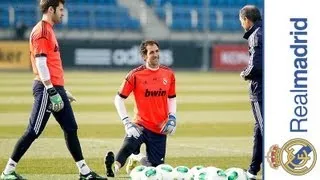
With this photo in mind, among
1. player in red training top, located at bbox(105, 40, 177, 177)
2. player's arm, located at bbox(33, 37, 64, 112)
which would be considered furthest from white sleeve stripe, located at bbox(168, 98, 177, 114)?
player's arm, located at bbox(33, 37, 64, 112)

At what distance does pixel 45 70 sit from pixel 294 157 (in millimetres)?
2912

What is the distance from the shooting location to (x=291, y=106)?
7.81 metres

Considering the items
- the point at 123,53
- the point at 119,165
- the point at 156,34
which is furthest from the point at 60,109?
the point at 156,34

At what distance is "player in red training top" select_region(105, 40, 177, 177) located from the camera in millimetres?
10117

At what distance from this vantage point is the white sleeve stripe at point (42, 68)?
31.5 feet

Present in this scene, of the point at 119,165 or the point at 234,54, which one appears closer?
the point at 119,165

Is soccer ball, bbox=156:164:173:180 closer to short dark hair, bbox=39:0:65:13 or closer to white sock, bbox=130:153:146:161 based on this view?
white sock, bbox=130:153:146:161

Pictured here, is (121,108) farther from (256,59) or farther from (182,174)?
(256,59)

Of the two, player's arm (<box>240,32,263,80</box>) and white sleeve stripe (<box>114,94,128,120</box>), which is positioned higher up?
player's arm (<box>240,32,263,80</box>)

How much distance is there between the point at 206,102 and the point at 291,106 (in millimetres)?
15130

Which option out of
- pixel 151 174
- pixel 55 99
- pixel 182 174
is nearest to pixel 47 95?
pixel 55 99

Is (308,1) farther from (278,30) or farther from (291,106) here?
(291,106)

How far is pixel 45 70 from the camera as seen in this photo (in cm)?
962

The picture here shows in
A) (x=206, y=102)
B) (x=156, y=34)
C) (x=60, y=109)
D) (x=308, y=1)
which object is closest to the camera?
(x=308, y=1)
